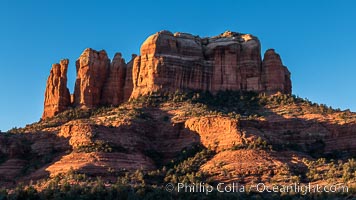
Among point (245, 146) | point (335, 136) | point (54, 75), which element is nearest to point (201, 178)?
point (245, 146)

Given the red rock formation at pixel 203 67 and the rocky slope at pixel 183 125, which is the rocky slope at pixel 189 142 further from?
the red rock formation at pixel 203 67

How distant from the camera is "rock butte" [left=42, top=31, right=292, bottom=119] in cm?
9144

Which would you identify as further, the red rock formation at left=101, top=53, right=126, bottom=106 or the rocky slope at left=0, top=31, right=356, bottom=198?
the red rock formation at left=101, top=53, right=126, bottom=106

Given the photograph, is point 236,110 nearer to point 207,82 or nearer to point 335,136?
point 207,82

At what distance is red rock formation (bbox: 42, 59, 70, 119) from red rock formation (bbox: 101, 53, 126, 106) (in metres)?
5.42

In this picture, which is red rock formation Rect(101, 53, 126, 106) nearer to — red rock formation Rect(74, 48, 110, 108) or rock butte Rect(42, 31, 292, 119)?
rock butte Rect(42, 31, 292, 119)

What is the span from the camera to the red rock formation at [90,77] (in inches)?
3659

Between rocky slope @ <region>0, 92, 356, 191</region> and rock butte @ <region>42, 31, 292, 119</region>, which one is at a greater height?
rock butte @ <region>42, 31, 292, 119</region>

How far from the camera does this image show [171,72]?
9106 centimetres

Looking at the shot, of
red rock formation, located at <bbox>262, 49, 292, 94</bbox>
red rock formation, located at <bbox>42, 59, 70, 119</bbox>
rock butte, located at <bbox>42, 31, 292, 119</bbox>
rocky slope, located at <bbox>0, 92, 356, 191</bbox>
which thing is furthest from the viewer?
red rock formation, located at <bbox>42, 59, 70, 119</bbox>

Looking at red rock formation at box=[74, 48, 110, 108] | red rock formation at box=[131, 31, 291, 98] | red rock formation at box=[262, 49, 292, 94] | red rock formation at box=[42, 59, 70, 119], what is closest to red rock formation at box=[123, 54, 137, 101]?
red rock formation at box=[131, 31, 291, 98]

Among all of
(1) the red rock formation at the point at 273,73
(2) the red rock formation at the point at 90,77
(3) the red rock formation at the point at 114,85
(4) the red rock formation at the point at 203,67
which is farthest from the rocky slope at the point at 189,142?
(3) the red rock formation at the point at 114,85

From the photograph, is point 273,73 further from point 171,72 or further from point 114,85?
point 114,85

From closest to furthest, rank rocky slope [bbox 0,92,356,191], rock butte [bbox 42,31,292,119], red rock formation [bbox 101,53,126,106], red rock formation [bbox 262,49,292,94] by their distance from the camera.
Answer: rocky slope [bbox 0,92,356,191], rock butte [bbox 42,31,292,119], red rock formation [bbox 262,49,292,94], red rock formation [bbox 101,53,126,106]
